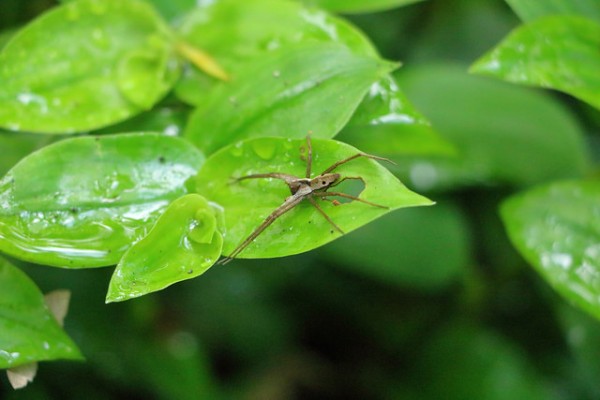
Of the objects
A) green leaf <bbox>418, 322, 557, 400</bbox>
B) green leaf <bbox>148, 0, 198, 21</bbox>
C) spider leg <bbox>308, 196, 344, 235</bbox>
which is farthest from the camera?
green leaf <bbox>418, 322, 557, 400</bbox>

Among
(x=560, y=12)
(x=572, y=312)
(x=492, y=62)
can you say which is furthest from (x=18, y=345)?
(x=572, y=312)

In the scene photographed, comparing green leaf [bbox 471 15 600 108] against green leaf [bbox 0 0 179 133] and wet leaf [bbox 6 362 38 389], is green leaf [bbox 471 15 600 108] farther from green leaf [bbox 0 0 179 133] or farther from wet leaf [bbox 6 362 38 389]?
wet leaf [bbox 6 362 38 389]

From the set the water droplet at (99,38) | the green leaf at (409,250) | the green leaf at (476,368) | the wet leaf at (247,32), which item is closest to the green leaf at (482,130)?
the green leaf at (409,250)

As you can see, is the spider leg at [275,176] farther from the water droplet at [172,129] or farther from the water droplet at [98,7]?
the water droplet at [98,7]

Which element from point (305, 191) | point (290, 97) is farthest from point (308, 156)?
point (290, 97)

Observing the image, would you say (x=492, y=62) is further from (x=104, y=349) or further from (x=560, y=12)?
(x=104, y=349)

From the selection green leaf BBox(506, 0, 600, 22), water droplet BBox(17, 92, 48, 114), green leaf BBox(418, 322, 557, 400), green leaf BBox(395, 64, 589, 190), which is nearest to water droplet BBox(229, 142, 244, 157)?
water droplet BBox(17, 92, 48, 114)

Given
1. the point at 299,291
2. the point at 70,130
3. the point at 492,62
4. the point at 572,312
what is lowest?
the point at 299,291
